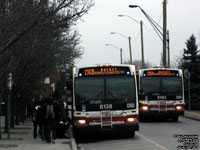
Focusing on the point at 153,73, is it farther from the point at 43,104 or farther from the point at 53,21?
the point at 53,21

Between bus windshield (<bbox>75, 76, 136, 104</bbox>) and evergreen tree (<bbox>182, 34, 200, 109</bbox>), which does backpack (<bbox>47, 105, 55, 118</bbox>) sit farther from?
evergreen tree (<bbox>182, 34, 200, 109</bbox>)

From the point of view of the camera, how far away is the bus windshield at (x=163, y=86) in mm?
23047

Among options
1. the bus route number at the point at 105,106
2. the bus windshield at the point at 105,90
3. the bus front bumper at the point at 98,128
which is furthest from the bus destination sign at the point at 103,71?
the bus front bumper at the point at 98,128

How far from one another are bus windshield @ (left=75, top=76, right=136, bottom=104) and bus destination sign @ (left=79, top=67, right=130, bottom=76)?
17 centimetres

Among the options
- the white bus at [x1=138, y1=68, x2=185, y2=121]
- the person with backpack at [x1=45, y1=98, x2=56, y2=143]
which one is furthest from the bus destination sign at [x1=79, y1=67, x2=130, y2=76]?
the white bus at [x1=138, y1=68, x2=185, y2=121]

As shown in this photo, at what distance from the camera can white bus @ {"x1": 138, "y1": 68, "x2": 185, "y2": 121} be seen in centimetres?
2295

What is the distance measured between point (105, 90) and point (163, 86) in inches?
309

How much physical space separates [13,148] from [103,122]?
11.6 feet

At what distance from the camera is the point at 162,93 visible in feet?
75.7

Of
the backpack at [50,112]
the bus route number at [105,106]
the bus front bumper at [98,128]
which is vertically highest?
the bus route number at [105,106]

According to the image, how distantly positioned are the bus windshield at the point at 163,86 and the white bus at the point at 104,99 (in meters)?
7.10

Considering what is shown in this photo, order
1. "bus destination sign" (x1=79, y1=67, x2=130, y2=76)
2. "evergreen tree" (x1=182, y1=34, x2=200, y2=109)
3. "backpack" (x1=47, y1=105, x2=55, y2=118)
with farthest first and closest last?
"evergreen tree" (x1=182, y1=34, x2=200, y2=109)
"bus destination sign" (x1=79, y1=67, x2=130, y2=76)
"backpack" (x1=47, y1=105, x2=55, y2=118)

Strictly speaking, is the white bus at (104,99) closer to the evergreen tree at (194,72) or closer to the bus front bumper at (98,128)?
the bus front bumper at (98,128)

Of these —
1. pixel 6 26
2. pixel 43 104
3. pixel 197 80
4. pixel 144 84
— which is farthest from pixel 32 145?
pixel 197 80
